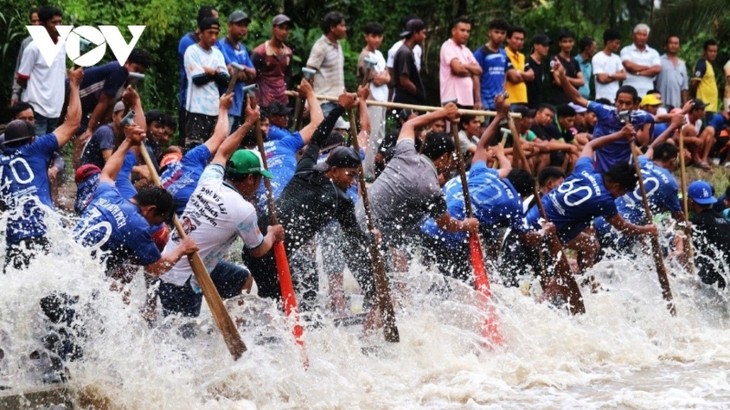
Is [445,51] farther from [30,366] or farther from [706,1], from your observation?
[30,366]

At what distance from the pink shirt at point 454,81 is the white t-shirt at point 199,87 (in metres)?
2.57

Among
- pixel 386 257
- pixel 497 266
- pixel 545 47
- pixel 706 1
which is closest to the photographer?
pixel 386 257

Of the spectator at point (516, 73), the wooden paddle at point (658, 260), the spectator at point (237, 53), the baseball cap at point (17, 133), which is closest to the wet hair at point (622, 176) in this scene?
the wooden paddle at point (658, 260)

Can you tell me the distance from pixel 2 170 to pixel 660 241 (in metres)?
6.64

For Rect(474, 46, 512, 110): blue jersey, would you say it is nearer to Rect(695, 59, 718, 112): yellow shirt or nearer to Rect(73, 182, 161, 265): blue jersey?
Rect(695, 59, 718, 112): yellow shirt

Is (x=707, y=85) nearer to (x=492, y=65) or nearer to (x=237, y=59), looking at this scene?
(x=492, y=65)

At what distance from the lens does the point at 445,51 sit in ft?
41.4

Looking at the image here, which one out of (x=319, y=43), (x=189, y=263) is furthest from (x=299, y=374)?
(x=319, y=43)

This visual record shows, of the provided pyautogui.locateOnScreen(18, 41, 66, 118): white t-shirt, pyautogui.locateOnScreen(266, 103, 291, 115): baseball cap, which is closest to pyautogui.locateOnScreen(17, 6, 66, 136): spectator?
pyautogui.locateOnScreen(18, 41, 66, 118): white t-shirt

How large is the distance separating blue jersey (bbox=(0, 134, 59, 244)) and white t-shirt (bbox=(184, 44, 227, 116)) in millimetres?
2808

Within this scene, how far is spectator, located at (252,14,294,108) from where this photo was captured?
450 inches

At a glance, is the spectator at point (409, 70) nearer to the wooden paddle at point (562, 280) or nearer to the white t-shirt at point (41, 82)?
the wooden paddle at point (562, 280)

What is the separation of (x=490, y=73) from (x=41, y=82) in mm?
4528

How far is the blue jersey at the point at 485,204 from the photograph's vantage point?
397 inches
